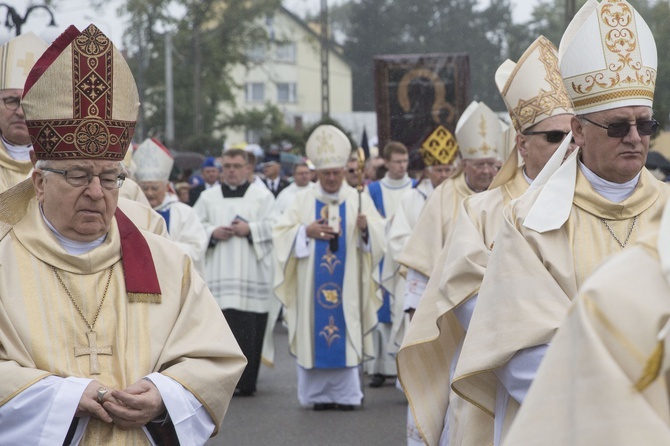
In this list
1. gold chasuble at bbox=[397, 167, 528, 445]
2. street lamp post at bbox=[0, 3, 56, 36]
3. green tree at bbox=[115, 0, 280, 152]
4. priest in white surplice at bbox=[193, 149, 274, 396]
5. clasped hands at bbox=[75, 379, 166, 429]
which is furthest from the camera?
green tree at bbox=[115, 0, 280, 152]

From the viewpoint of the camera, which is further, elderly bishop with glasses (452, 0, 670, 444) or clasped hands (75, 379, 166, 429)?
elderly bishop with glasses (452, 0, 670, 444)

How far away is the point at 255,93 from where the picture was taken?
246ft

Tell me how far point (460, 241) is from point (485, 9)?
51.1 meters

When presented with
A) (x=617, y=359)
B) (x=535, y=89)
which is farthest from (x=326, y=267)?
(x=617, y=359)

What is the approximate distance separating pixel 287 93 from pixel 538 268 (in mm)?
67783

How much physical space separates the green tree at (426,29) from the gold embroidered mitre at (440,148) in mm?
38603

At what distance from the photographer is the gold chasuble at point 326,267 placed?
11055 mm

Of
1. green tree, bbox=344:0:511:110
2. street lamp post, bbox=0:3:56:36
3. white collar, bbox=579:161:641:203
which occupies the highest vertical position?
green tree, bbox=344:0:511:110

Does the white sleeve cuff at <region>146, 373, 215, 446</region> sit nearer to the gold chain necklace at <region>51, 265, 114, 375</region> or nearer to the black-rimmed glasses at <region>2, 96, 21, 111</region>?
the gold chain necklace at <region>51, 265, 114, 375</region>

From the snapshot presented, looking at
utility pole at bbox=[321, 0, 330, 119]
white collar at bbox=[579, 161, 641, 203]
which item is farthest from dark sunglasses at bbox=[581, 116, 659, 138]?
utility pole at bbox=[321, 0, 330, 119]

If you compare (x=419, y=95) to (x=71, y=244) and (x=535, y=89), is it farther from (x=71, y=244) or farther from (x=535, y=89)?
(x=71, y=244)

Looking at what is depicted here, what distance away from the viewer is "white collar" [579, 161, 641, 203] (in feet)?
14.6

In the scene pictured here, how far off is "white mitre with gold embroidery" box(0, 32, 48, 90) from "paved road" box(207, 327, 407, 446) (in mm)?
3682

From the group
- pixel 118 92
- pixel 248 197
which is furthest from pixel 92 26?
pixel 248 197
